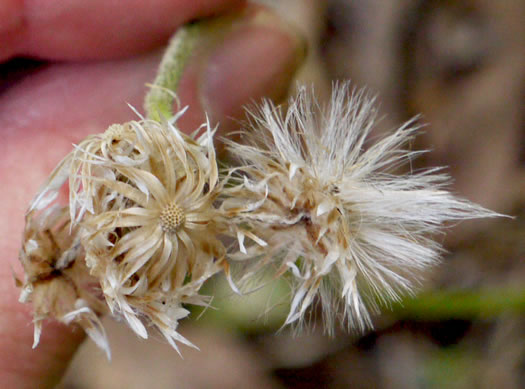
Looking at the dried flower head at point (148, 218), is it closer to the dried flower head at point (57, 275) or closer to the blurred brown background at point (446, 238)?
the dried flower head at point (57, 275)

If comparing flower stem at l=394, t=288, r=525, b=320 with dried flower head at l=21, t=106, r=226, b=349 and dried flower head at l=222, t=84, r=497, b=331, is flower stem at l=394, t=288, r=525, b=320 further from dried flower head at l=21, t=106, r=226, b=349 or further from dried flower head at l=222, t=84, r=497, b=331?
dried flower head at l=21, t=106, r=226, b=349

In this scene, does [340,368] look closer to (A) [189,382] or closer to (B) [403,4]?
(A) [189,382]

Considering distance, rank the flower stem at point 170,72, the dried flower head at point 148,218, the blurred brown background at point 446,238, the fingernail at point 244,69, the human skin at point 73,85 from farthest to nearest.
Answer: the blurred brown background at point 446,238 → the fingernail at point 244,69 → the human skin at point 73,85 → the flower stem at point 170,72 → the dried flower head at point 148,218

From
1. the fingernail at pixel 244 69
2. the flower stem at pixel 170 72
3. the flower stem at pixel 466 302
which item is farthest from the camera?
the flower stem at pixel 466 302

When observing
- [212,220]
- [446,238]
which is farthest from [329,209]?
[446,238]

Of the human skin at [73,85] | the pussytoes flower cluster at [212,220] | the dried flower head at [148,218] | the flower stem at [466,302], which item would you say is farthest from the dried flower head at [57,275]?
the flower stem at [466,302]

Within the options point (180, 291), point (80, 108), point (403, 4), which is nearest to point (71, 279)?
point (180, 291)
